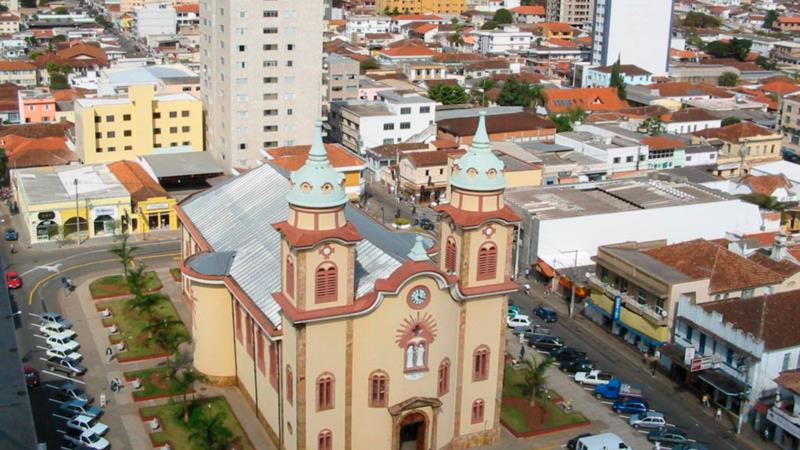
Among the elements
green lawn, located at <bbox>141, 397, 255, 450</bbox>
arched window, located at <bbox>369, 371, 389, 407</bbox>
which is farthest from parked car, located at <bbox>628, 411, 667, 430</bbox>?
green lawn, located at <bbox>141, 397, 255, 450</bbox>

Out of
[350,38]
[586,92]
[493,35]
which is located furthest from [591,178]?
[350,38]

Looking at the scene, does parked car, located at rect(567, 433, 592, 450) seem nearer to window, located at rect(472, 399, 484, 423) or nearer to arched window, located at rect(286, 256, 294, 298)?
window, located at rect(472, 399, 484, 423)

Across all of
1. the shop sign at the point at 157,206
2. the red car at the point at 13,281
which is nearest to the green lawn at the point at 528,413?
the red car at the point at 13,281

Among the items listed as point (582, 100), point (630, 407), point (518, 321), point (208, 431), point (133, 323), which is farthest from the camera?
point (582, 100)

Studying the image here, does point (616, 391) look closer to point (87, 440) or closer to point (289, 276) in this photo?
point (289, 276)

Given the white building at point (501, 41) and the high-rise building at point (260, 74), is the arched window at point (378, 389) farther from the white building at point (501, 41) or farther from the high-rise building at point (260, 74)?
the white building at point (501, 41)

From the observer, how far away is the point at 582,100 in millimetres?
128875

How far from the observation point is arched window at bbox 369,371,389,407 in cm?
4338

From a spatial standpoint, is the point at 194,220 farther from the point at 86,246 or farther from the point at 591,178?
the point at 591,178

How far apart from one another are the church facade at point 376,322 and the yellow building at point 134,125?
45507 millimetres

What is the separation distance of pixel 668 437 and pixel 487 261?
1381 cm

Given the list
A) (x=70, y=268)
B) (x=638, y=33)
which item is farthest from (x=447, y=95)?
(x=70, y=268)

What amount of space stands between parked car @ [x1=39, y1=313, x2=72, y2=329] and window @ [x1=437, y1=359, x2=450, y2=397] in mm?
26846

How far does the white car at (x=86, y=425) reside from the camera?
4694 centimetres
